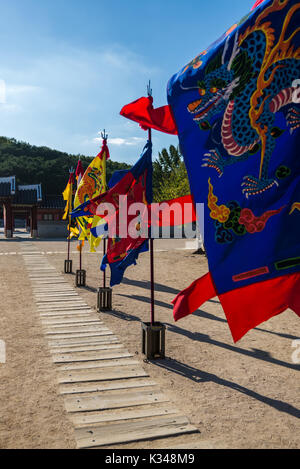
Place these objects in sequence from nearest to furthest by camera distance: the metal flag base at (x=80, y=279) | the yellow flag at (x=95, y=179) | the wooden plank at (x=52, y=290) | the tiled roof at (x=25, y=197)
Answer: the yellow flag at (x=95, y=179)
the wooden plank at (x=52, y=290)
the metal flag base at (x=80, y=279)
the tiled roof at (x=25, y=197)

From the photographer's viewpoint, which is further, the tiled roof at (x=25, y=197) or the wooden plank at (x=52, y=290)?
the tiled roof at (x=25, y=197)

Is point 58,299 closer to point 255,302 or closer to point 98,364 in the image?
point 98,364

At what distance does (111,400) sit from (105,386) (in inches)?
19.2

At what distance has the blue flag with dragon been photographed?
321cm

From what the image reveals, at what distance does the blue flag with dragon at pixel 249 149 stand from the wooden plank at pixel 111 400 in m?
2.59

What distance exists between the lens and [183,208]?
3957mm

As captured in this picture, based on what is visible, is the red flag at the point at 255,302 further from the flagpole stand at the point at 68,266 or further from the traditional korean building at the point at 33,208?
the traditional korean building at the point at 33,208

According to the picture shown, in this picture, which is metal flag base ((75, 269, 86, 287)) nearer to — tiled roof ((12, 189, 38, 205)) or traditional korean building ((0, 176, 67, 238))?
traditional korean building ((0, 176, 67, 238))

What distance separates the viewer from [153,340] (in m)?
7.04

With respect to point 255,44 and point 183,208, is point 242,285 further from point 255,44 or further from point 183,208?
point 255,44

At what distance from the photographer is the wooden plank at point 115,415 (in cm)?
Result: 477

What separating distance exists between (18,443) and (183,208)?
334cm

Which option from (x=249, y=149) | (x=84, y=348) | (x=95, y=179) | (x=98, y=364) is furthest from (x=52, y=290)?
(x=249, y=149)

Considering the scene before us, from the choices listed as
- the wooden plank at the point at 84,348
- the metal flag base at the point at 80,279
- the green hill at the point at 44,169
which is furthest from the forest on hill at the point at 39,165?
the wooden plank at the point at 84,348
